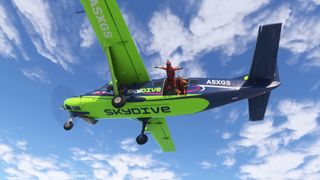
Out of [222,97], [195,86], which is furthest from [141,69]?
[222,97]

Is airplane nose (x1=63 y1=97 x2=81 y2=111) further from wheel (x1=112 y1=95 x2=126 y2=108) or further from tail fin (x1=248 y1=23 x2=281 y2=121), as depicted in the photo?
tail fin (x1=248 y1=23 x2=281 y2=121)

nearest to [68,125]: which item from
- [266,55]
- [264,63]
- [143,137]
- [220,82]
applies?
[143,137]

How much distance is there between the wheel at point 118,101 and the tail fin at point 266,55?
713 centimetres

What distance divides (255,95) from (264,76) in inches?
46.6

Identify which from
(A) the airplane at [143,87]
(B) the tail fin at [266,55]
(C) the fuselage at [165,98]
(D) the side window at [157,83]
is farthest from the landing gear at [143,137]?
(B) the tail fin at [266,55]

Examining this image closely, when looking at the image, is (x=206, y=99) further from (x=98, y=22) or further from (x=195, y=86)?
(x=98, y=22)

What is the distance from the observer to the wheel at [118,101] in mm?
22273

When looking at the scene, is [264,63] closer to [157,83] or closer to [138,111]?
[157,83]

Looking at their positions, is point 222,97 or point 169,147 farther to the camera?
point 169,147

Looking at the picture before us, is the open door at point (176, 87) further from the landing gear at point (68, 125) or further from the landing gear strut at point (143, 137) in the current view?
the landing gear at point (68, 125)

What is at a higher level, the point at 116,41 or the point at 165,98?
the point at 116,41

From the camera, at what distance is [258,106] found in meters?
22.3

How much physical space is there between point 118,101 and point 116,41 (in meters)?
3.37

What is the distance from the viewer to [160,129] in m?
28.0
